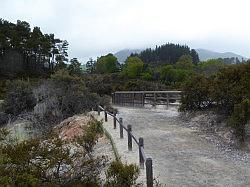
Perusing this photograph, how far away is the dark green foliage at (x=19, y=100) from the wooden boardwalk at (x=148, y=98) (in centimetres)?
728

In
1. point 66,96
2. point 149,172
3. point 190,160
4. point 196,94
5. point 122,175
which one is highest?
point 196,94

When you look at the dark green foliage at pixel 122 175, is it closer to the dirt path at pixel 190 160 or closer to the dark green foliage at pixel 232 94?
the dirt path at pixel 190 160

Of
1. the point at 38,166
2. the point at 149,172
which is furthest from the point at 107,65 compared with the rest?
the point at 38,166

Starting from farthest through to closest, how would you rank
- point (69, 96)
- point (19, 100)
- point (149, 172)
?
point (19, 100) < point (69, 96) < point (149, 172)

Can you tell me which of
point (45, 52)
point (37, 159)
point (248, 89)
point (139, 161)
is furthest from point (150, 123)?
point (45, 52)

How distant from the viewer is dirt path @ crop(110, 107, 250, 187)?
27.1 ft

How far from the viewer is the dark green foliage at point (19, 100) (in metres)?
25.9

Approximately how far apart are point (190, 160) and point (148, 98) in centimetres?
1795

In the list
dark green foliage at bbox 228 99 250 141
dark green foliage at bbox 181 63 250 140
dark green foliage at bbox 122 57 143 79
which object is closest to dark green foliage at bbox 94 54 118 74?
dark green foliage at bbox 122 57 143 79

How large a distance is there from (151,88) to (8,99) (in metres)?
20.3

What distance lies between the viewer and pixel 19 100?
25.9 metres

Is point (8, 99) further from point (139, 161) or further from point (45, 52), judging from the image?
point (45, 52)

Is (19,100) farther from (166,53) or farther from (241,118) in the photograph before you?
(166,53)

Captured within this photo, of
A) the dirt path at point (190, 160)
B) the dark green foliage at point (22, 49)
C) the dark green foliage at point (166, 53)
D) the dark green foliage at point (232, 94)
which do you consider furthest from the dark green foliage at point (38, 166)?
the dark green foliage at point (166, 53)
